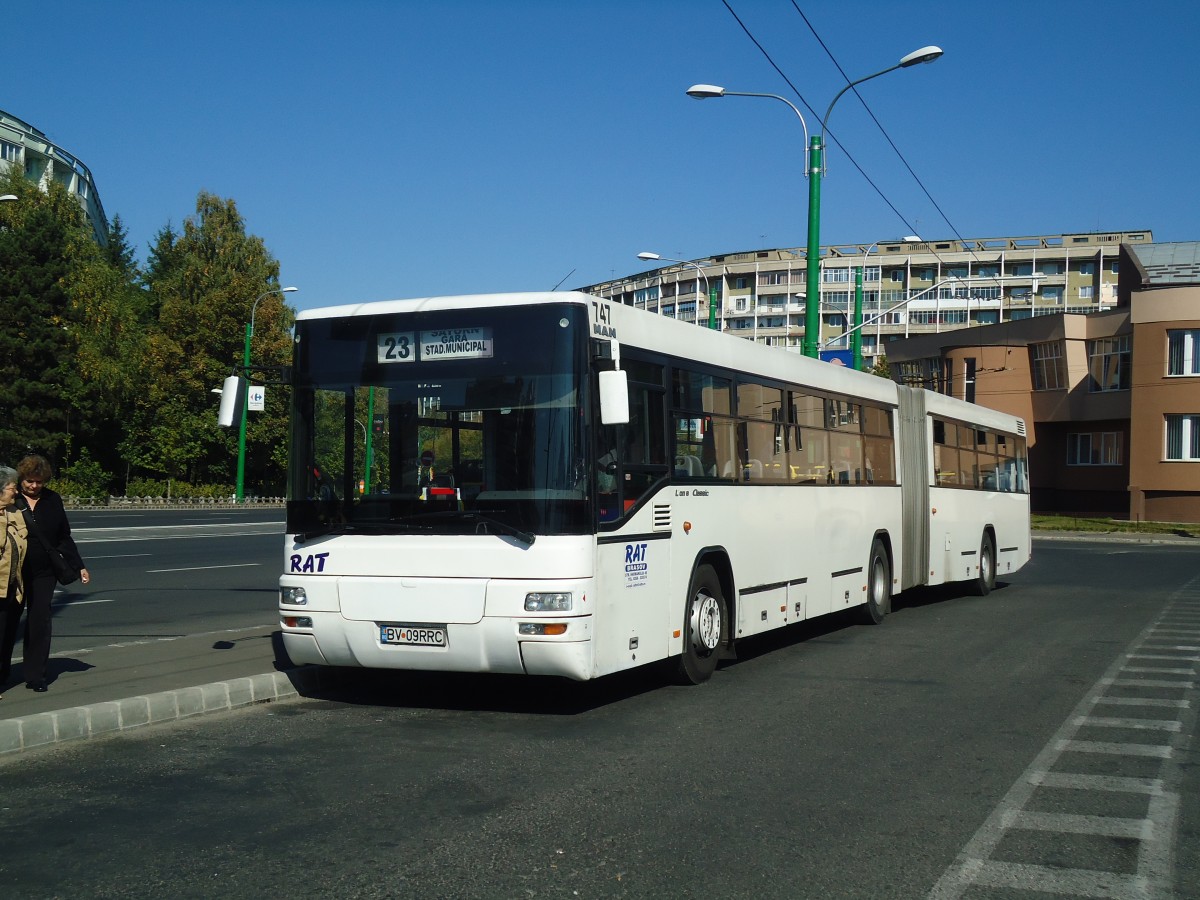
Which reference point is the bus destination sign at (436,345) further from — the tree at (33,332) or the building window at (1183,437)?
the tree at (33,332)

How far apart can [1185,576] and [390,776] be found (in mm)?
23563

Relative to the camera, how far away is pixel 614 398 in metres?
8.69

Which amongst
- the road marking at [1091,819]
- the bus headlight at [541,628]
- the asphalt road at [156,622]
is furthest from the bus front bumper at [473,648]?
the road marking at [1091,819]

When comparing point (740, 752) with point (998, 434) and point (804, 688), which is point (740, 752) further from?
point (998, 434)

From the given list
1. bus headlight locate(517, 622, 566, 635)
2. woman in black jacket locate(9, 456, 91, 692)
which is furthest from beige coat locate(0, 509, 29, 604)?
bus headlight locate(517, 622, 566, 635)

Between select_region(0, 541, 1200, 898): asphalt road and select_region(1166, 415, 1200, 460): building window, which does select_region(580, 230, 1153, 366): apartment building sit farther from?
select_region(0, 541, 1200, 898): asphalt road

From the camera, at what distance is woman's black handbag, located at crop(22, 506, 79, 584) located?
9219mm

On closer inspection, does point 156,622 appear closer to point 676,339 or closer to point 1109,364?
point 676,339

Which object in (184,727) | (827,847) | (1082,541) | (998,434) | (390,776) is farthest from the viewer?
(1082,541)

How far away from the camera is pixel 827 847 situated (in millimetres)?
5688

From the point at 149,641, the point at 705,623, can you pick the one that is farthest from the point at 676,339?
the point at 149,641

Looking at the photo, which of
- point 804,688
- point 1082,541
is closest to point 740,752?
point 804,688

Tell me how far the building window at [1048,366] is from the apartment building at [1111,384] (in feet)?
0.17

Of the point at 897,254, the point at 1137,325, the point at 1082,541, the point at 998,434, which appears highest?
the point at 897,254
